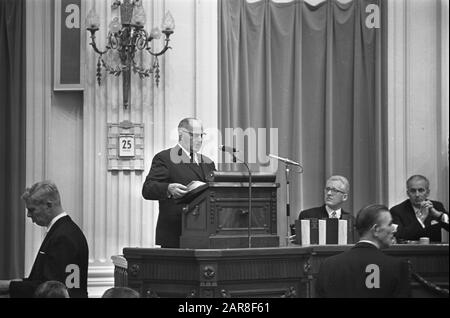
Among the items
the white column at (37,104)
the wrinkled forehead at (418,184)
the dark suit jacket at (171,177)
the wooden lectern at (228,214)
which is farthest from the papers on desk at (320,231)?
the white column at (37,104)

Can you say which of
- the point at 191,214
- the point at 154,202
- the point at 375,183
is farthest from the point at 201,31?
the point at 191,214

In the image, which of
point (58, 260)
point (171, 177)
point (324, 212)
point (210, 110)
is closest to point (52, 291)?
point (58, 260)

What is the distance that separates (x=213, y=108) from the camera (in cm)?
703

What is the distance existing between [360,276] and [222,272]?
0.94 metres

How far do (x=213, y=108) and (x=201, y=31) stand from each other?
63 cm

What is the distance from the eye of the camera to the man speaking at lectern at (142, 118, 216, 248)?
5914 mm

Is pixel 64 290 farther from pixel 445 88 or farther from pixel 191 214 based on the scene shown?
pixel 445 88

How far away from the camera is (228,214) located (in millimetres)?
5020

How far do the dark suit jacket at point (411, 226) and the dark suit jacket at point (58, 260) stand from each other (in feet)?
8.85

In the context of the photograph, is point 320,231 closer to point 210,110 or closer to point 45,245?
point 210,110

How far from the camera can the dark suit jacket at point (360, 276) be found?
4.08m

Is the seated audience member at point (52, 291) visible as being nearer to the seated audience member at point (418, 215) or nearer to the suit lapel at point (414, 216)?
the seated audience member at point (418, 215)

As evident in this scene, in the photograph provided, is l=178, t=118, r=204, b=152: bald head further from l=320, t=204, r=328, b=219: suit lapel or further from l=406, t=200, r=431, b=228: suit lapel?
l=406, t=200, r=431, b=228: suit lapel

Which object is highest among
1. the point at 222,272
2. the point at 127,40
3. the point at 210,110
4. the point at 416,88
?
the point at 127,40
